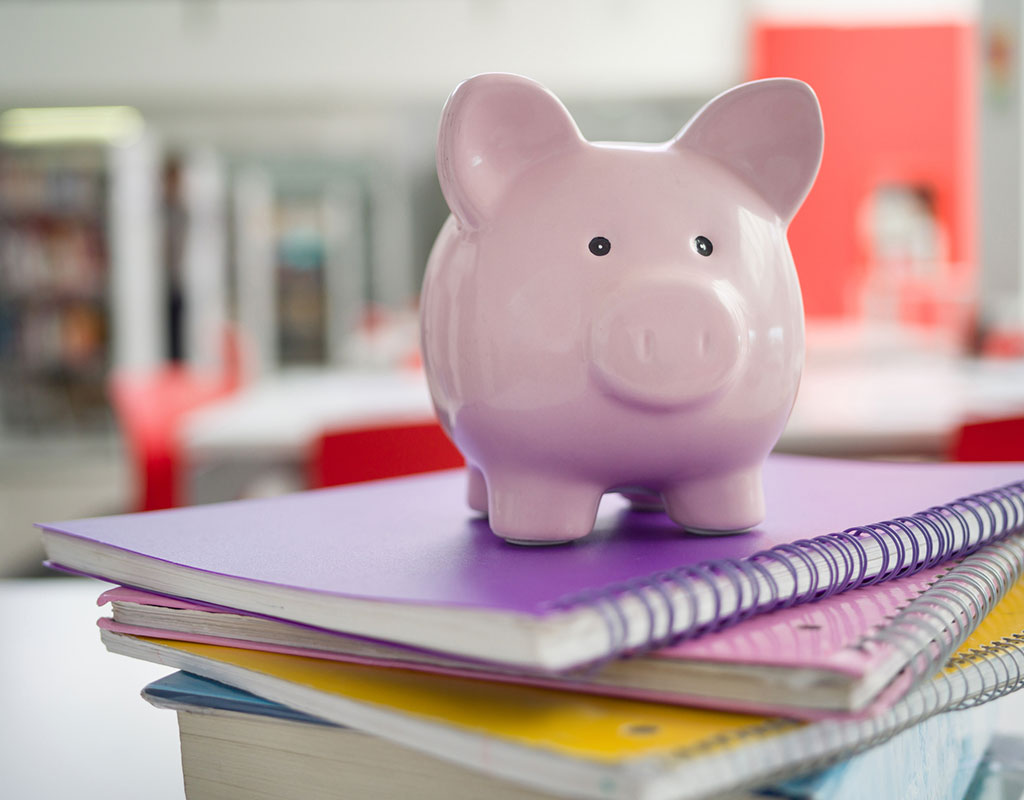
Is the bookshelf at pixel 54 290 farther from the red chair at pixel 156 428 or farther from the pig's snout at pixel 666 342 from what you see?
the pig's snout at pixel 666 342

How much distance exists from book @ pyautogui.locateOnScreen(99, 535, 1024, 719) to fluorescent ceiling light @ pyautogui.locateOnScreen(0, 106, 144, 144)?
687cm

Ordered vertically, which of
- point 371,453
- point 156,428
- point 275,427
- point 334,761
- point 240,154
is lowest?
point 156,428

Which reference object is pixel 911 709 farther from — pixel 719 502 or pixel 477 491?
pixel 477 491

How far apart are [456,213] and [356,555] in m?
0.18

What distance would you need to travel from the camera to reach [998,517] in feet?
1.79

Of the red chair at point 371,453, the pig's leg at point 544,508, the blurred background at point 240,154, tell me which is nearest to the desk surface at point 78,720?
the pig's leg at point 544,508

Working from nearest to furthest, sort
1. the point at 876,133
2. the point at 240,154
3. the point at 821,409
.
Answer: the point at 821,409 → the point at 240,154 → the point at 876,133

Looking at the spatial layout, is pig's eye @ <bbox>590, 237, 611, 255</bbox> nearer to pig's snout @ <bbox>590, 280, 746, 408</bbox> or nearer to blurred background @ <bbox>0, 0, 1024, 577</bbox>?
pig's snout @ <bbox>590, 280, 746, 408</bbox>

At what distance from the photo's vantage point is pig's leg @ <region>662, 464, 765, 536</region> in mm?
542

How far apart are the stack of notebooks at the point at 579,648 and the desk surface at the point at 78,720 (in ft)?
0.23

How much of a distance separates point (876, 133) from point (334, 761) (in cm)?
821

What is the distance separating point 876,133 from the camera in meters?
7.87

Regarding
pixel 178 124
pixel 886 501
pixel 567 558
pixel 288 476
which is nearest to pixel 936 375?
pixel 288 476

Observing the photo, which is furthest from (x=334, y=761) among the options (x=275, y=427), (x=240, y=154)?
(x=240, y=154)
